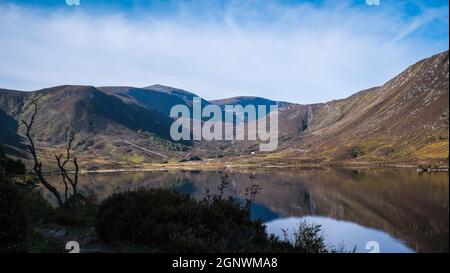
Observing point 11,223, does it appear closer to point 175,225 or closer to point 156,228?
point 156,228

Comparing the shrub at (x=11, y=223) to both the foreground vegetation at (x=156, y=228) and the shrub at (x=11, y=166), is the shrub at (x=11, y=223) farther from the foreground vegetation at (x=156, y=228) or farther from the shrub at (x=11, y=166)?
the shrub at (x=11, y=166)

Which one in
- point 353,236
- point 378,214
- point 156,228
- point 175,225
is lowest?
point 353,236

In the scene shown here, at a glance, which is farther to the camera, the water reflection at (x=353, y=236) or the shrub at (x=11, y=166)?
the shrub at (x=11, y=166)

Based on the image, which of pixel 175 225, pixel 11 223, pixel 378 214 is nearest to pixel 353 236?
pixel 378 214

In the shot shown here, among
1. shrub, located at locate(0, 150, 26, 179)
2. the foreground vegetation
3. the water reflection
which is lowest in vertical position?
the water reflection

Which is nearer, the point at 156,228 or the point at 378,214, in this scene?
the point at 156,228

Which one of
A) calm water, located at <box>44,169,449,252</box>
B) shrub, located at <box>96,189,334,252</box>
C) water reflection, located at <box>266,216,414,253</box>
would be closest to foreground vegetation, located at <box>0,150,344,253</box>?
shrub, located at <box>96,189,334,252</box>

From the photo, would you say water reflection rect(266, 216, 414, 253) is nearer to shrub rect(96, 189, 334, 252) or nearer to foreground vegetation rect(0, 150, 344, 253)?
shrub rect(96, 189, 334, 252)

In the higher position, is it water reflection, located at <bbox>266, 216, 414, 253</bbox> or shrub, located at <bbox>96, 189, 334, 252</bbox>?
shrub, located at <bbox>96, 189, 334, 252</bbox>

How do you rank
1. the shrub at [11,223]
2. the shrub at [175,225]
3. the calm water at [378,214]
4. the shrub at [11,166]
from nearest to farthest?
1. the calm water at [378,214]
2. the shrub at [11,223]
3. the shrub at [175,225]
4. the shrub at [11,166]

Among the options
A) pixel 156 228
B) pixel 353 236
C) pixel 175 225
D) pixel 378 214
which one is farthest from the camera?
pixel 353 236

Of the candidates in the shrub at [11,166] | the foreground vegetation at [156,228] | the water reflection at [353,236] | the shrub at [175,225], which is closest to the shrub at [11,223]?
the foreground vegetation at [156,228]
